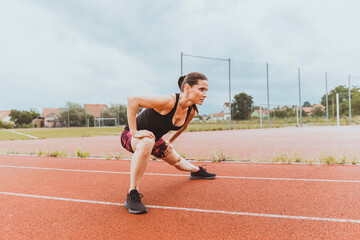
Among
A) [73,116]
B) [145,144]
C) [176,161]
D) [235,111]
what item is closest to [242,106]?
[235,111]

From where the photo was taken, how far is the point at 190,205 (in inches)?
120

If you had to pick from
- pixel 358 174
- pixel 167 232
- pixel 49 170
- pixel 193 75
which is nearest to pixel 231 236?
pixel 167 232

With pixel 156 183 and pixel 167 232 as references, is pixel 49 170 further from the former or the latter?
pixel 167 232

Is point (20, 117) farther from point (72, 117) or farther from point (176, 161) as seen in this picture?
point (176, 161)

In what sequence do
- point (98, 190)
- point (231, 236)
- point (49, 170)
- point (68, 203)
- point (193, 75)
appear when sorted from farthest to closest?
point (49, 170) < point (98, 190) < point (68, 203) < point (193, 75) < point (231, 236)

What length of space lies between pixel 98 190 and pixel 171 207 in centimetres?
132

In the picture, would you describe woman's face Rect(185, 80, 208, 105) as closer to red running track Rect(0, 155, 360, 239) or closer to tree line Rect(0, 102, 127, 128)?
red running track Rect(0, 155, 360, 239)

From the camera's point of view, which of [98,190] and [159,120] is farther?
[98,190]

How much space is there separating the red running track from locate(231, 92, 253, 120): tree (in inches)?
887

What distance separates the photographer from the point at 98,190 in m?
3.82

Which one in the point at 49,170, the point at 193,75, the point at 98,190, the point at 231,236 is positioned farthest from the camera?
the point at 49,170

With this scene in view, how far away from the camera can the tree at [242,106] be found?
27.3 m

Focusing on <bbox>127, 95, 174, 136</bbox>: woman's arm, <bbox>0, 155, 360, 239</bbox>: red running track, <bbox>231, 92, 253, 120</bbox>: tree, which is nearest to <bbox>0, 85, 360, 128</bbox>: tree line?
<bbox>231, 92, 253, 120</bbox>: tree

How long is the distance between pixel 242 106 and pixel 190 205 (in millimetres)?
26843
